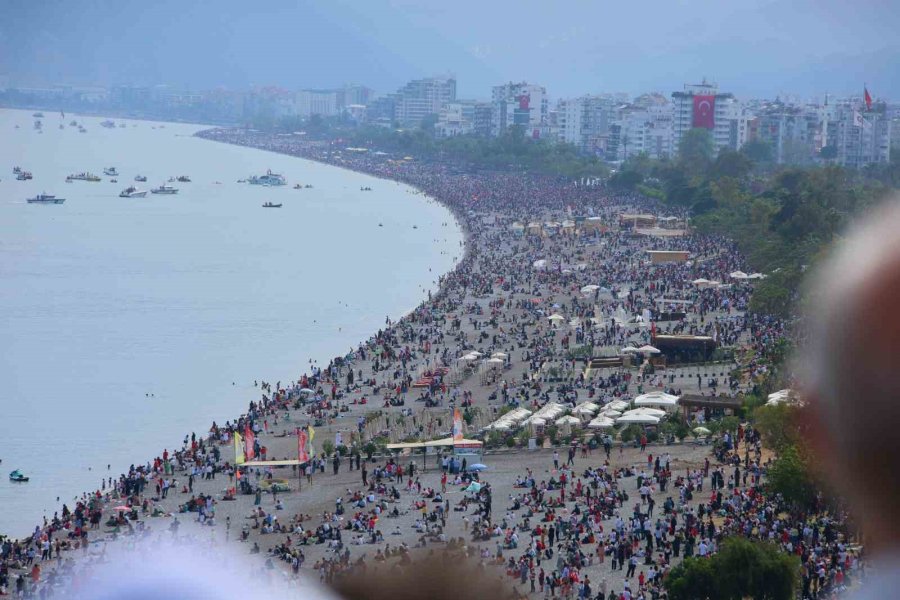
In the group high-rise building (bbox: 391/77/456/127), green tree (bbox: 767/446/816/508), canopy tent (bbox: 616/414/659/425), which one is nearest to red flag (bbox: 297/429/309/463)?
canopy tent (bbox: 616/414/659/425)

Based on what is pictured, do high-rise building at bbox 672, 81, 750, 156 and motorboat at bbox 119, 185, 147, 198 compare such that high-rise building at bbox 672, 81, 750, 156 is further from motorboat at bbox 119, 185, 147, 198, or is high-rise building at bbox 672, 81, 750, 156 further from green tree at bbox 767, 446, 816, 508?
green tree at bbox 767, 446, 816, 508

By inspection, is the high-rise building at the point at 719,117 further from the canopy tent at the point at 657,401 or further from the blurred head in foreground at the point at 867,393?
the blurred head in foreground at the point at 867,393

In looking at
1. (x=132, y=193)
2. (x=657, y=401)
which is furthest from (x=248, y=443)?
(x=132, y=193)

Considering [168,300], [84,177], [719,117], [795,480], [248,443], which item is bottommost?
[168,300]

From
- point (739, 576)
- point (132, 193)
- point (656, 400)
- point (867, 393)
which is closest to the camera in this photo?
point (867, 393)

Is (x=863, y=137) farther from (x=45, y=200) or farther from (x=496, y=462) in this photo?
(x=496, y=462)

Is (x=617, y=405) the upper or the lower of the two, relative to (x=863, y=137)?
lower

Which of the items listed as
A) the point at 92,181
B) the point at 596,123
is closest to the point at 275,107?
the point at 596,123
